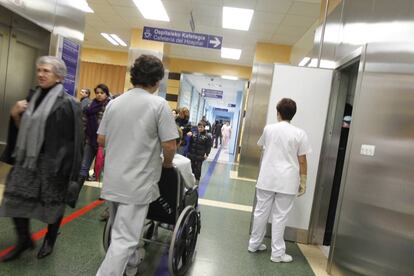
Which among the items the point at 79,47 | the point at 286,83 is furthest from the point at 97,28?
the point at 286,83

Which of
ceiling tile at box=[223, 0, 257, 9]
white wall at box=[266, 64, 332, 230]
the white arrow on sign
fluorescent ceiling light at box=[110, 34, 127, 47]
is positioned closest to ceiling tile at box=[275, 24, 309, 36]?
ceiling tile at box=[223, 0, 257, 9]

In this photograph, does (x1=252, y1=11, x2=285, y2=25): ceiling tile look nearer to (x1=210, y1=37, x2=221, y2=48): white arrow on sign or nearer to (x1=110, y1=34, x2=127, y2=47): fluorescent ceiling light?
(x1=210, y1=37, x2=221, y2=48): white arrow on sign

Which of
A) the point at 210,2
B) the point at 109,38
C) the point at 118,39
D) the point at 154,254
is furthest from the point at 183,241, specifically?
the point at 109,38

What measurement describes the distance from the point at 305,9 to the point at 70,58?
3.96 metres

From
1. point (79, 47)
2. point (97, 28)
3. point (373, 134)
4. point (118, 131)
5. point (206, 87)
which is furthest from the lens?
point (206, 87)

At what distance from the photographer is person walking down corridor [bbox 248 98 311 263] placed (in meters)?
2.97

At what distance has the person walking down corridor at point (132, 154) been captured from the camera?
1.89 meters

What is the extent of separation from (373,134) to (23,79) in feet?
13.8

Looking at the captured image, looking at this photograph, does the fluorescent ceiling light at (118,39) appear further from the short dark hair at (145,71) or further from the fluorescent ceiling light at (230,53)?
the short dark hair at (145,71)

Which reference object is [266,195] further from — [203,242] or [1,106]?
[1,106]

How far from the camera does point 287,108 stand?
119 inches

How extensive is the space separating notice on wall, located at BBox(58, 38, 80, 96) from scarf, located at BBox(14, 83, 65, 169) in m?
2.50

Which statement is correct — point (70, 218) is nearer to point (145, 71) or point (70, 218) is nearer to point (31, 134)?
point (31, 134)

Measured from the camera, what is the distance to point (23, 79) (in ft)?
14.7
